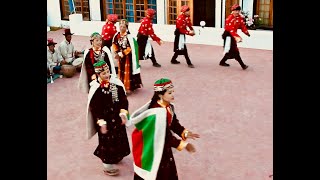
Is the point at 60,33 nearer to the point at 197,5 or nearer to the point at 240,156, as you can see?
the point at 197,5

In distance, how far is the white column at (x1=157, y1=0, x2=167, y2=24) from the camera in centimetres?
1516

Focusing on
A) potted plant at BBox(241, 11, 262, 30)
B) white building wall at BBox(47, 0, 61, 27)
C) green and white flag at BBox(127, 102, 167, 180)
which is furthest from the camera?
white building wall at BBox(47, 0, 61, 27)

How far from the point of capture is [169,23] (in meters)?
15.3

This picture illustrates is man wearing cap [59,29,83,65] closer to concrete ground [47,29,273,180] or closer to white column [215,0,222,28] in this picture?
concrete ground [47,29,273,180]

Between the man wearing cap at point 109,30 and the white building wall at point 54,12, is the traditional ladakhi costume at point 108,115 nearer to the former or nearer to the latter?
the man wearing cap at point 109,30

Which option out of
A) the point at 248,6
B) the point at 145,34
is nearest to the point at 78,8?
the point at 248,6

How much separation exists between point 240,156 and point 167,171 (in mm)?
1829

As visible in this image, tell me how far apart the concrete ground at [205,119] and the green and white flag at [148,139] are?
1058 mm

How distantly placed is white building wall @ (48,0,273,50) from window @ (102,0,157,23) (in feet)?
1.31

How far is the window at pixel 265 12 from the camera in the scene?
1427 centimetres

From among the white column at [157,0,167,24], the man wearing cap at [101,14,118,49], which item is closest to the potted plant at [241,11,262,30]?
the white column at [157,0,167,24]

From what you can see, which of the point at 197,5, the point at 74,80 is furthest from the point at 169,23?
the point at 74,80

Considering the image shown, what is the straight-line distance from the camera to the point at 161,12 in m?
15.2

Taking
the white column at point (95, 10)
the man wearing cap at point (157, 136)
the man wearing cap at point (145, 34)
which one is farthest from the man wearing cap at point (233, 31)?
the white column at point (95, 10)
